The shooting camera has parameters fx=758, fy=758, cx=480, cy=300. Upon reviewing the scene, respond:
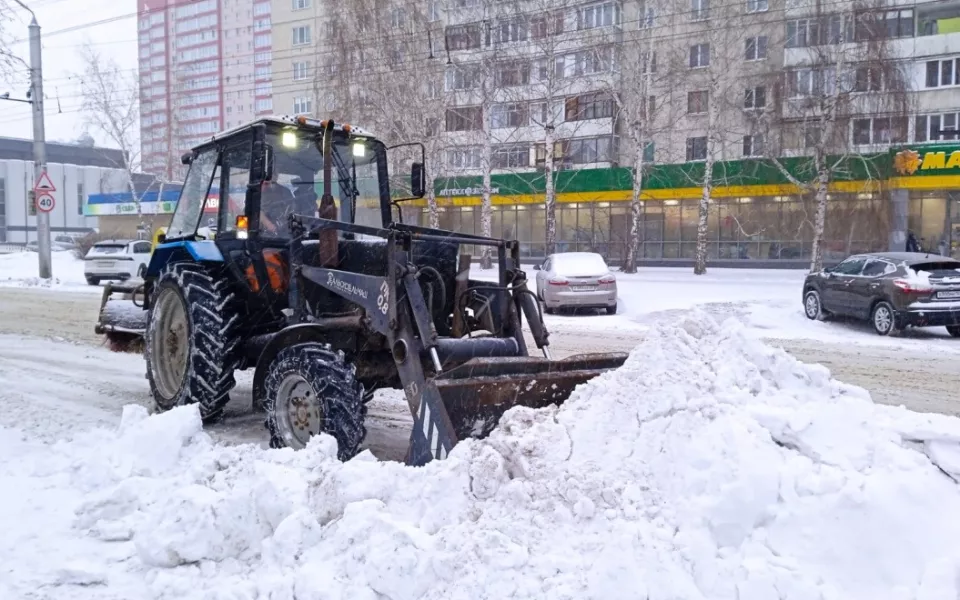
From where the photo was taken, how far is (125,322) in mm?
8594

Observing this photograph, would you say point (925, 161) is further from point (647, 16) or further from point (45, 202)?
point (45, 202)

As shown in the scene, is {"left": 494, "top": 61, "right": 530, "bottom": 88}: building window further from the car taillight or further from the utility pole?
the car taillight

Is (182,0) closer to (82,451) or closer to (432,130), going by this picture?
(432,130)

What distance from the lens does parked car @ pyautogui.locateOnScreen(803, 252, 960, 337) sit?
44.1ft

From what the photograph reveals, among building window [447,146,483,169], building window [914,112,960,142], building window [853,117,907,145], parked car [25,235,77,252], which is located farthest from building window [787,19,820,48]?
parked car [25,235,77,252]

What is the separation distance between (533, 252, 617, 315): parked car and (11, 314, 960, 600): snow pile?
1316 centimetres

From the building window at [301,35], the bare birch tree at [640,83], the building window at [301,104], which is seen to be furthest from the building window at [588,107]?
the building window at [301,35]

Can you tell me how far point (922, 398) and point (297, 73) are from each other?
48335mm

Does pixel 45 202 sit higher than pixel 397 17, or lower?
lower

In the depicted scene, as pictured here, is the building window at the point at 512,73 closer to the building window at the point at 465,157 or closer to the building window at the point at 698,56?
the building window at the point at 465,157

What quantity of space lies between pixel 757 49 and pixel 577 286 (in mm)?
18501

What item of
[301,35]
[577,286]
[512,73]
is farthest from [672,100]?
[301,35]

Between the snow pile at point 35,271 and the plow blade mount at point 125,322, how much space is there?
19492 mm

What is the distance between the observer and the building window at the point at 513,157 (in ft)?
115
